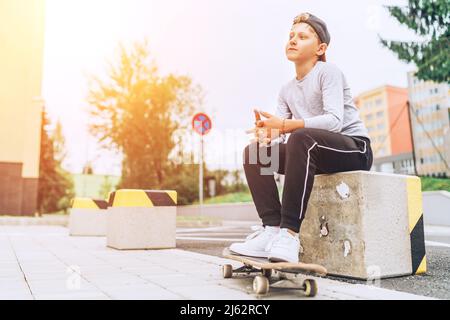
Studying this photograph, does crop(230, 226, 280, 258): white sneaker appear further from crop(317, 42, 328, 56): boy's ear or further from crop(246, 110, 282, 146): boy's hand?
crop(317, 42, 328, 56): boy's ear

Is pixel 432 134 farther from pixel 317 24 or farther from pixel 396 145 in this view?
pixel 317 24

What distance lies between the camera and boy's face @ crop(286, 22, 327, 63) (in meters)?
2.64

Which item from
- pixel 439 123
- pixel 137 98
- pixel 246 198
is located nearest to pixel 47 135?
pixel 137 98

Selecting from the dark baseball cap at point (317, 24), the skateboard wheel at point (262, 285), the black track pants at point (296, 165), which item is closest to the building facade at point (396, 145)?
the dark baseball cap at point (317, 24)

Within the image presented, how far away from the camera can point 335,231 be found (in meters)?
2.61

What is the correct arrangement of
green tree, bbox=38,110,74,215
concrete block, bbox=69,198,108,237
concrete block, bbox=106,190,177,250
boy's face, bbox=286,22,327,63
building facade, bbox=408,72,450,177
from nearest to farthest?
boy's face, bbox=286,22,327,63 → concrete block, bbox=106,190,177,250 → concrete block, bbox=69,198,108,237 → building facade, bbox=408,72,450,177 → green tree, bbox=38,110,74,215

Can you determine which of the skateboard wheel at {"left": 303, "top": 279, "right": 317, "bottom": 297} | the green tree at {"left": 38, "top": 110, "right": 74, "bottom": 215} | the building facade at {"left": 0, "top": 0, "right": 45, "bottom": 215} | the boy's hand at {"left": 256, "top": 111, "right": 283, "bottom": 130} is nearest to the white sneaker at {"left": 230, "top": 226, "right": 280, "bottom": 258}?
the skateboard wheel at {"left": 303, "top": 279, "right": 317, "bottom": 297}

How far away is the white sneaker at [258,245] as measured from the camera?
2314mm

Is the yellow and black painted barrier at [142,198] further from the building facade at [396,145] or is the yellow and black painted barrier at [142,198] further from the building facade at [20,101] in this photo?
the building facade at [20,101]

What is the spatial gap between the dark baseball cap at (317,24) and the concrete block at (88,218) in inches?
243

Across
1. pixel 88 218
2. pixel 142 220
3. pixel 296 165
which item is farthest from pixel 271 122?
pixel 88 218

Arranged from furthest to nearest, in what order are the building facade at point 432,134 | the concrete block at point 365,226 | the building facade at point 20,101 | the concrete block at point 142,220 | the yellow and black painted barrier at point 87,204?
1. the building facade at point 20,101
2. the building facade at point 432,134
3. the yellow and black painted barrier at point 87,204
4. the concrete block at point 142,220
5. the concrete block at point 365,226

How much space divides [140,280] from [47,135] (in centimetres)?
3277

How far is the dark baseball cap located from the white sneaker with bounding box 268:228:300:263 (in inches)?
52.1
